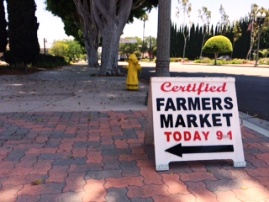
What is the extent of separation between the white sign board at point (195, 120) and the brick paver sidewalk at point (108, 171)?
0.62ft

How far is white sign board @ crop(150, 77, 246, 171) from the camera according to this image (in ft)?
11.7

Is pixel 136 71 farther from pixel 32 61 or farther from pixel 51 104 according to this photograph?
pixel 32 61

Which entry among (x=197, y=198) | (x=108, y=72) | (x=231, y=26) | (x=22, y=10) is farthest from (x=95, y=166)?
(x=231, y=26)

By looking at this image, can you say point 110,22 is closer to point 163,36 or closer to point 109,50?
point 109,50

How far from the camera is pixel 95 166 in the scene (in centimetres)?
365

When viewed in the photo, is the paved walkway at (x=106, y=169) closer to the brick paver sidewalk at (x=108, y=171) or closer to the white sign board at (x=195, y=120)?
Result: the brick paver sidewalk at (x=108, y=171)

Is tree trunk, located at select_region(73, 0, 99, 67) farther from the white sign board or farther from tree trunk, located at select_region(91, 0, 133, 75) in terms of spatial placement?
the white sign board

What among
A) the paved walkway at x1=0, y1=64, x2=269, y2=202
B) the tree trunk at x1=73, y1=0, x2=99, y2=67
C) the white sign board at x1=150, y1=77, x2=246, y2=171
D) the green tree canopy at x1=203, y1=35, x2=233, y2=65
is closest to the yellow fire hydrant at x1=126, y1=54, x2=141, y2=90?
the paved walkway at x1=0, y1=64, x2=269, y2=202

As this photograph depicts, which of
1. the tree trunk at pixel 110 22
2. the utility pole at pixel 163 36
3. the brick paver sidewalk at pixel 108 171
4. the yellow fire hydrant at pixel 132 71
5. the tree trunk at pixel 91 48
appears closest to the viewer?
the brick paver sidewalk at pixel 108 171

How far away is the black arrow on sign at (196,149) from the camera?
3.56m

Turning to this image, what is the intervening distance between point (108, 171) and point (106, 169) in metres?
0.07

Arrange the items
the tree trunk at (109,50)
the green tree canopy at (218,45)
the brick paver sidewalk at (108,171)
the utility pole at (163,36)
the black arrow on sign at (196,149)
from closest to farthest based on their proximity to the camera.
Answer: the brick paver sidewalk at (108,171) → the black arrow on sign at (196,149) → the utility pole at (163,36) → the tree trunk at (109,50) → the green tree canopy at (218,45)

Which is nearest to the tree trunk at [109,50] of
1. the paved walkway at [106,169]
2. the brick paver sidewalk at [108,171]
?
the paved walkway at [106,169]

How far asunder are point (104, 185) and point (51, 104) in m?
5.10
